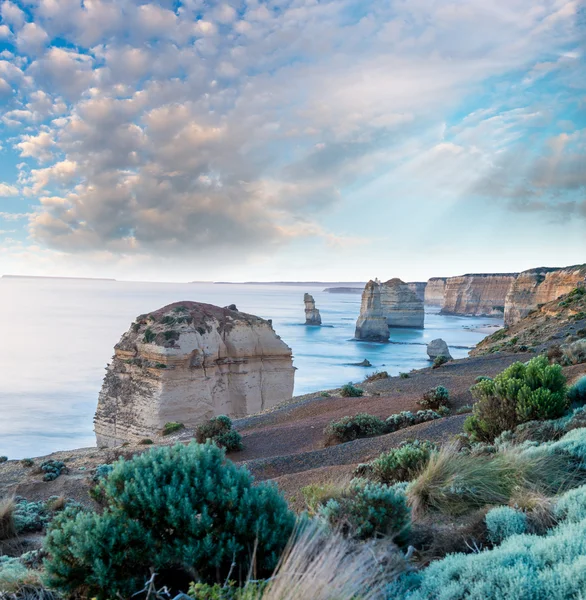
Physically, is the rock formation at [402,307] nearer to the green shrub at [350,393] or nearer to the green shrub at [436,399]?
the green shrub at [350,393]

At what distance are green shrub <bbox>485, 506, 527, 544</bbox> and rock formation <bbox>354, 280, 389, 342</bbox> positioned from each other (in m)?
72.3

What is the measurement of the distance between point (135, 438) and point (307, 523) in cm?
2126

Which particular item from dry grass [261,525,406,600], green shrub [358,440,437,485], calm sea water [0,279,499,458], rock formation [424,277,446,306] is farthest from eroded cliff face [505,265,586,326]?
rock formation [424,277,446,306]

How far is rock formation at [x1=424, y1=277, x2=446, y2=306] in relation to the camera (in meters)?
168

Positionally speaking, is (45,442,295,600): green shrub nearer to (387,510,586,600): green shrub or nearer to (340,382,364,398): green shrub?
(387,510,586,600): green shrub

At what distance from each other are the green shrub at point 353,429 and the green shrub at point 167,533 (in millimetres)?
9323

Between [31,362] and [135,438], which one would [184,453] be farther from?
[31,362]

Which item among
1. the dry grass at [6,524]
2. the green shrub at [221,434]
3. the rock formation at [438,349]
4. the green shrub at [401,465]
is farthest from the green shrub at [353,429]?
the rock formation at [438,349]

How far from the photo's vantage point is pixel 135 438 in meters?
23.0

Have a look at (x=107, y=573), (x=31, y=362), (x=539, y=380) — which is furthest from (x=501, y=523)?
(x=31, y=362)

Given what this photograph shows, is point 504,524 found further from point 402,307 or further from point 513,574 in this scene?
point 402,307

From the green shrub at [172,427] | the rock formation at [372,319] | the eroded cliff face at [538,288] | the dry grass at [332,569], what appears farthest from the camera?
the rock formation at [372,319]

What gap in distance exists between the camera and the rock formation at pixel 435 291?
551 feet

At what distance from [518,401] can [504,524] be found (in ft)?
16.4
